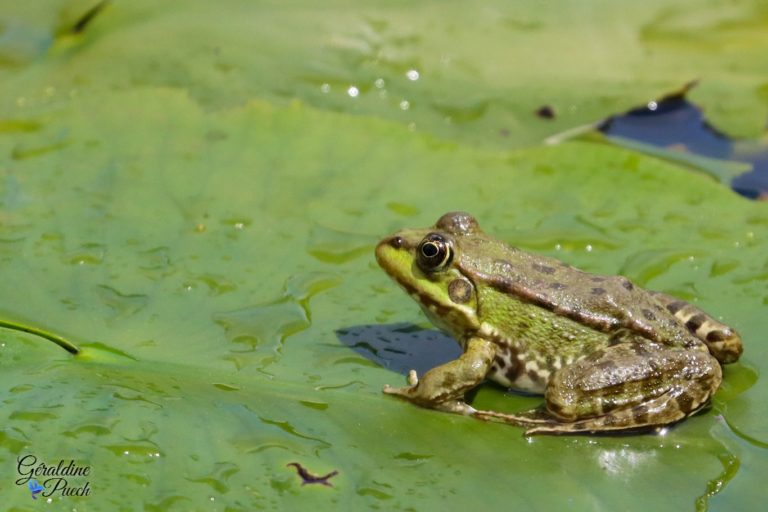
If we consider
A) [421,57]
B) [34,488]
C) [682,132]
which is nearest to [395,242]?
[34,488]

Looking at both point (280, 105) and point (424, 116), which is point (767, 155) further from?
point (280, 105)

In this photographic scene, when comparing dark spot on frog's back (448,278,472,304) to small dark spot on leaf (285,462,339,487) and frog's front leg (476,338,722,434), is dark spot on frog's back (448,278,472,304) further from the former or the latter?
small dark spot on leaf (285,462,339,487)

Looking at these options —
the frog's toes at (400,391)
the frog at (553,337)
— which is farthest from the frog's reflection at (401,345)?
the frog's toes at (400,391)

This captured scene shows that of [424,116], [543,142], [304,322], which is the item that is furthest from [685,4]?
[304,322]

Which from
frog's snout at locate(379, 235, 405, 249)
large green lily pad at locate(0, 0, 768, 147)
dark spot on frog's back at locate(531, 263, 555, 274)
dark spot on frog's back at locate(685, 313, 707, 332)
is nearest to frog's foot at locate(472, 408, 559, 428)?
dark spot on frog's back at locate(531, 263, 555, 274)

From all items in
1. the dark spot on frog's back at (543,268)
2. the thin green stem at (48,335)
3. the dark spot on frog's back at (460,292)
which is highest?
the dark spot on frog's back at (543,268)

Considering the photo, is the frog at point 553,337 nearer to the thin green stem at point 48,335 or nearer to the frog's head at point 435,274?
the frog's head at point 435,274
